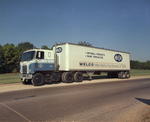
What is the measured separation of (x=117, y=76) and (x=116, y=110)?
1937cm

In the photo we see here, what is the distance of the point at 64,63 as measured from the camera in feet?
51.8

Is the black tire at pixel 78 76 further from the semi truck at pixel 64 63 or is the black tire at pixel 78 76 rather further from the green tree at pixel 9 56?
the green tree at pixel 9 56

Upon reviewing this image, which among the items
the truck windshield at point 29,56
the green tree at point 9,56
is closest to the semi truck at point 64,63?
the truck windshield at point 29,56

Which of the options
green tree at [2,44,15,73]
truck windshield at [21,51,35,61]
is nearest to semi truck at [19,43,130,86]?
truck windshield at [21,51,35,61]

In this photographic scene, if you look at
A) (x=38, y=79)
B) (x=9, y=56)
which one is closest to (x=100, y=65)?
(x=38, y=79)

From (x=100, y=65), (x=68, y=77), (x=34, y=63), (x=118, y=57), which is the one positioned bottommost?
(x=68, y=77)

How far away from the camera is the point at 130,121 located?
449 cm

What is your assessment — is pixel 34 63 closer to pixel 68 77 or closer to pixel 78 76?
pixel 68 77

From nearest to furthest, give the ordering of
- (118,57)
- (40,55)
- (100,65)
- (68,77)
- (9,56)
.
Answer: (40,55) < (68,77) < (100,65) < (118,57) < (9,56)

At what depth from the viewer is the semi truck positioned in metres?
13.4

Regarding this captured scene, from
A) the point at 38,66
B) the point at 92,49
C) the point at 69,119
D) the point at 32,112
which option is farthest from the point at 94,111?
the point at 92,49

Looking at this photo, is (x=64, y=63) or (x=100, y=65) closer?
(x=64, y=63)

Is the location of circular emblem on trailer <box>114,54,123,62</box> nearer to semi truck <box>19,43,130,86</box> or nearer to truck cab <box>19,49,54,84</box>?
semi truck <box>19,43,130,86</box>

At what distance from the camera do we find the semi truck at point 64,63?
13383 mm
